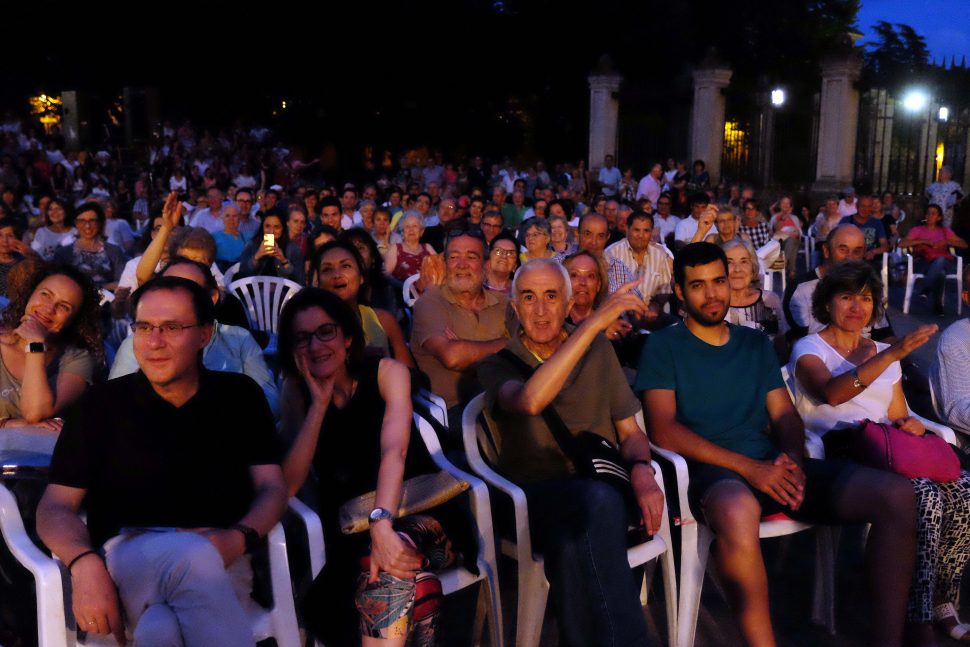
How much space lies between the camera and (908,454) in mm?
3330

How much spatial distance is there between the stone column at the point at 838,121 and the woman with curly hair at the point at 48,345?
51.5ft

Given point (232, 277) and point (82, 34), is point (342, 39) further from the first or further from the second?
point (232, 277)

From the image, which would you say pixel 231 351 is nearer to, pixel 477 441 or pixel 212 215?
pixel 477 441

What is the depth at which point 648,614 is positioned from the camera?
3.55 m

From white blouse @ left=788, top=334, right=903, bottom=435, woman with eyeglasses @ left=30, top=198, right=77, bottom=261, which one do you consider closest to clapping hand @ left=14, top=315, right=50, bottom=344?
white blouse @ left=788, top=334, right=903, bottom=435

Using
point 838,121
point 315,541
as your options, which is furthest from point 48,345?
point 838,121

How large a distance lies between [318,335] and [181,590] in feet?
3.13

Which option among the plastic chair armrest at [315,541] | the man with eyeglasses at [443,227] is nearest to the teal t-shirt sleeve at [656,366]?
the plastic chair armrest at [315,541]

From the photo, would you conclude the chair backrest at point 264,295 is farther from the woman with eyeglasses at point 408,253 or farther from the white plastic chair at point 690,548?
the white plastic chair at point 690,548

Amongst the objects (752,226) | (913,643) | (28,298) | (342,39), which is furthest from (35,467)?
(342,39)

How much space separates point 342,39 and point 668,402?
836 inches

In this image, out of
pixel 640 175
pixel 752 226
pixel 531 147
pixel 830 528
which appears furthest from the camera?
pixel 531 147

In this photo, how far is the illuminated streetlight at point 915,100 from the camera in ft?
56.5

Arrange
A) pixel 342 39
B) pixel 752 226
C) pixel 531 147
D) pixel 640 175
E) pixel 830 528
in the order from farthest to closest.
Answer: pixel 531 147, pixel 342 39, pixel 640 175, pixel 752 226, pixel 830 528
